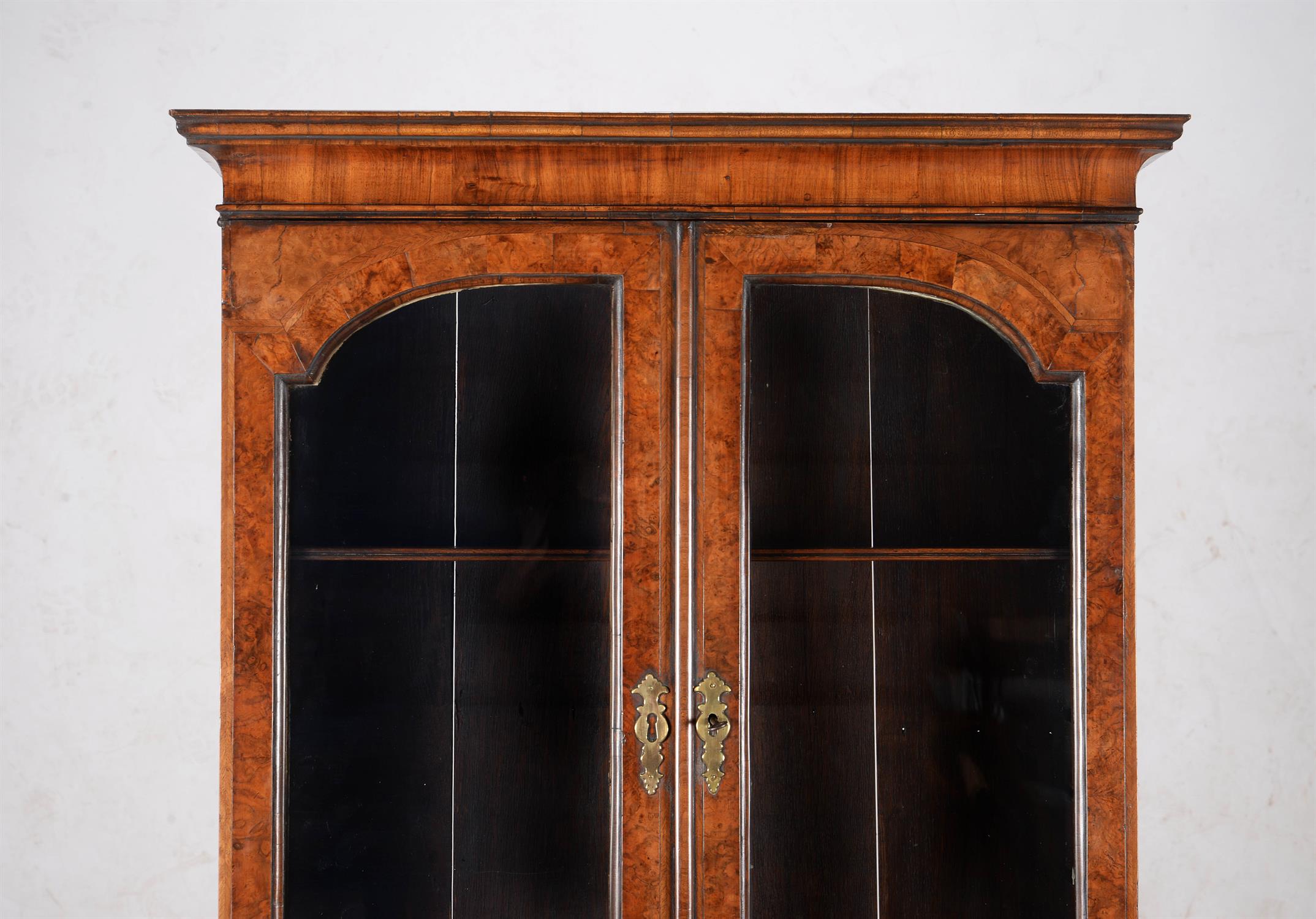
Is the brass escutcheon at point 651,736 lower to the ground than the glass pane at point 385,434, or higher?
lower

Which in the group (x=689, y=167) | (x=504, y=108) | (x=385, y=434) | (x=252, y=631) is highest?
(x=504, y=108)

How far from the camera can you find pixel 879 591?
1312mm

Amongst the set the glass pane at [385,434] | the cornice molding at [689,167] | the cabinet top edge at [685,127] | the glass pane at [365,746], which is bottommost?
the glass pane at [365,746]

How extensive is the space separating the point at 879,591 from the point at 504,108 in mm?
1185

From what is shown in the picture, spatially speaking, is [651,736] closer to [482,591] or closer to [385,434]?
[482,591]

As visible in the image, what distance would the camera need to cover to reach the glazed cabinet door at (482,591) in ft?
4.17

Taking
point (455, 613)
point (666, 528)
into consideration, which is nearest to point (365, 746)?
point (455, 613)

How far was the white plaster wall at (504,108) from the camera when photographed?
168cm

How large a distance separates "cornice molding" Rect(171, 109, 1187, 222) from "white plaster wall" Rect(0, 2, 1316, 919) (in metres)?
0.55

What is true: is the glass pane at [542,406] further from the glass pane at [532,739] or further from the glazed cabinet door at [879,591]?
the glazed cabinet door at [879,591]

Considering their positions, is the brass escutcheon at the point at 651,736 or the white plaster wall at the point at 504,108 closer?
the brass escutcheon at the point at 651,736

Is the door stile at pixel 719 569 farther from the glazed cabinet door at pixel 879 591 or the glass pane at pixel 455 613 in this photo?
the glass pane at pixel 455 613

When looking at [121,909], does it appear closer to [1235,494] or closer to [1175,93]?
[1235,494]

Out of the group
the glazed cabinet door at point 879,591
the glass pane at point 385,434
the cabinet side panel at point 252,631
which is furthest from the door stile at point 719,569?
the cabinet side panel at point 252,631
